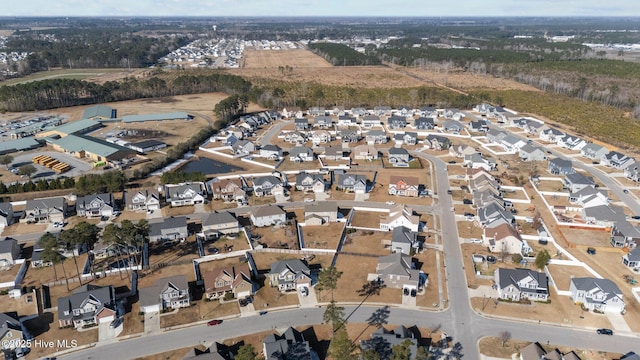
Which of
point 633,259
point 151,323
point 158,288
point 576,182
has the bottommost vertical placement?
point 151,323

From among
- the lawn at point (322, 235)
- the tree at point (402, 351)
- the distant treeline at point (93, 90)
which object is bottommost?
the lawn at point (322, 235)

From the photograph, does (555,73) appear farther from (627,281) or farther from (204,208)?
(204,208)

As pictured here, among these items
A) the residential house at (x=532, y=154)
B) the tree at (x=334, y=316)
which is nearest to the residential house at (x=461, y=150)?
the residential house at (x=532, y=154)

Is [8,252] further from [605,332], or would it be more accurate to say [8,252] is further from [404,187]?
[605,332]

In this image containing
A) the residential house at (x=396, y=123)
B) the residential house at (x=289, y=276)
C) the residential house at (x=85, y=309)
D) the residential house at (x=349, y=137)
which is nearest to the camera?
the residential house at (x=85, y=309)

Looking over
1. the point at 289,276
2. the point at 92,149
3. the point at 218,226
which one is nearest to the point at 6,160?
the point at 92,149

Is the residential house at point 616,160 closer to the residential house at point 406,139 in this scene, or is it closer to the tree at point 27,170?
the residential house at point 406,139

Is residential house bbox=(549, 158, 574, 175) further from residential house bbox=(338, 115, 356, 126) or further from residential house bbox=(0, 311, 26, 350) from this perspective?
residential house bbox=(0, 311, 26, 350)

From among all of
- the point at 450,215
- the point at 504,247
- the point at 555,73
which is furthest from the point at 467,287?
the point at 555,73
